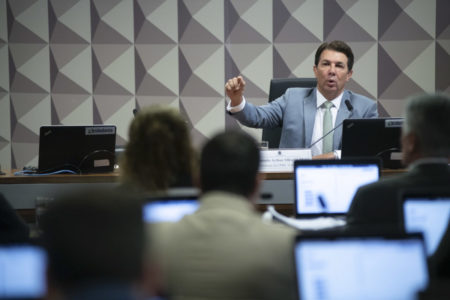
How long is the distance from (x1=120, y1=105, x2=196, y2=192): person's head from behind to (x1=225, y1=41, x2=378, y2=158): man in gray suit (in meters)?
1.52

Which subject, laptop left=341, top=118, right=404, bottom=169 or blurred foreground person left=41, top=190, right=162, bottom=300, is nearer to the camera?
blurred foreground person left=41, top=190, right=162, bottom=300

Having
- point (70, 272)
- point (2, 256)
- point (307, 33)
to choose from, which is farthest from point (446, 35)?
point (70, 272)

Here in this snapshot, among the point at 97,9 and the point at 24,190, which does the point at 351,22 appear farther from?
the point at 24,190

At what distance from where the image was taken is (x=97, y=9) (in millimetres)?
5223

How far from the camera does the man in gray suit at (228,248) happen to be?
1.29m

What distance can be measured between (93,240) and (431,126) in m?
1.52

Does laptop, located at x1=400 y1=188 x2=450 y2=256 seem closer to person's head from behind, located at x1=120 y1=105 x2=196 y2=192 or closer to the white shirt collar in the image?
person's head from behind, located at x1=120 y1=105 x2=196 y2=192

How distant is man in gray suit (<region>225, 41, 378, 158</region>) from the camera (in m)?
3.77

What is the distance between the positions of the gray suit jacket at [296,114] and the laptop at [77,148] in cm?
94

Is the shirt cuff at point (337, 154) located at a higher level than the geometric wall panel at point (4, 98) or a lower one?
lower

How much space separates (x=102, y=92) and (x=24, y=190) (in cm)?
231

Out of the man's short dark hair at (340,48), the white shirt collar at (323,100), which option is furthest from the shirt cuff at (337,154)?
the man's short dark hair at (340,48)

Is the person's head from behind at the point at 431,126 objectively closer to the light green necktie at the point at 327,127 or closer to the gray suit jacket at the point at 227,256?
the gray suit jacket at the point at 227,256

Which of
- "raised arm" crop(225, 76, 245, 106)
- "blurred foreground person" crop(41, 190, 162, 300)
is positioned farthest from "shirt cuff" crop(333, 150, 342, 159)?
"blurred foreground person" crop(41, 190, 162, 300)
